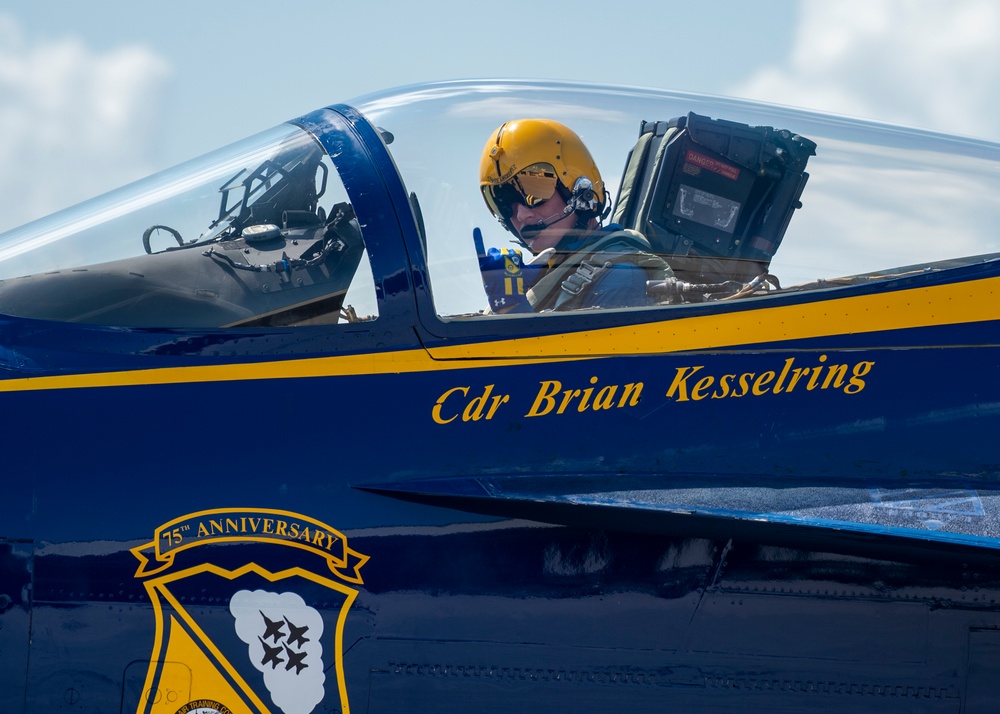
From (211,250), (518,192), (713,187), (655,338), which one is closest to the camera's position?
(655,338)

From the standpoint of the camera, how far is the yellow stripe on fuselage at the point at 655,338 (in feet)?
9.69

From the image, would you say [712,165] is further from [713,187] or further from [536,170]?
[536,170]

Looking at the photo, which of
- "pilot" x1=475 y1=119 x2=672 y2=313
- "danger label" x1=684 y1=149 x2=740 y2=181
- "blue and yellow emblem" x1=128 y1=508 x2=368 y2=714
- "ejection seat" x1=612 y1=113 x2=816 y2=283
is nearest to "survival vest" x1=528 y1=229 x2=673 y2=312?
"pilot" x1=475 y1=119 x2=672 y2=313

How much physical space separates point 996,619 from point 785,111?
1.89 meters

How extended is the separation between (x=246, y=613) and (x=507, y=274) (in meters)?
1.26

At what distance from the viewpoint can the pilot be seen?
10.6 feet

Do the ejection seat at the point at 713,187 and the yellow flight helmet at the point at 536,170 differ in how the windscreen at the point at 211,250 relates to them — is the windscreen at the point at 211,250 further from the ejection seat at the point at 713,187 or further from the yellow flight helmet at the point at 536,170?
the ejection seat at the point at 713,187

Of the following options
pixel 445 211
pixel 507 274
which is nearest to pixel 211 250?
pixel 445 211

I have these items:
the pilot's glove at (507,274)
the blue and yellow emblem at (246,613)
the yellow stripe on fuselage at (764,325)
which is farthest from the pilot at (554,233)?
the blue and yellow emblem at (246,613)

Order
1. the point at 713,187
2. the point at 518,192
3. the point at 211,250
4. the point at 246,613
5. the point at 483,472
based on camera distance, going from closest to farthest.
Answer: the point at 246,613 → the point at 483,472 → the point at 211,250 → the point at 518,192 → the point at 713,187

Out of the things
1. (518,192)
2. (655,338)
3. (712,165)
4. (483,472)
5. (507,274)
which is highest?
(712,165)

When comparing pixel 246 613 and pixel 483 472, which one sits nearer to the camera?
pixel 246 613

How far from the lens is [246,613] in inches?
110

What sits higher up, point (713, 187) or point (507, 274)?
point (713, 187)
